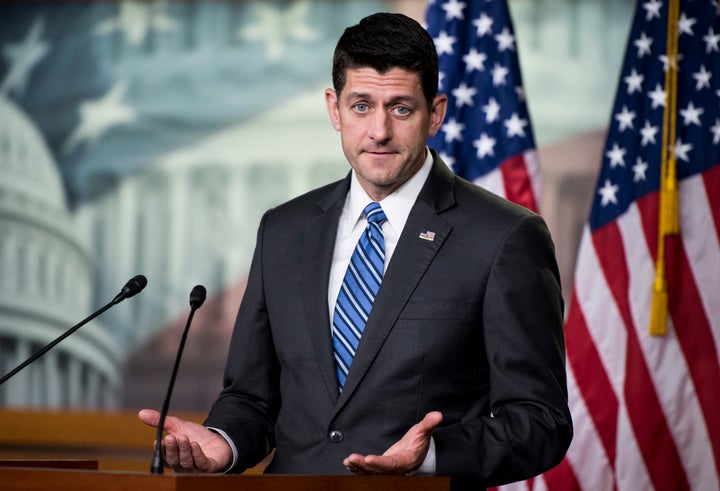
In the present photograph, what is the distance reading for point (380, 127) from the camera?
2.39m

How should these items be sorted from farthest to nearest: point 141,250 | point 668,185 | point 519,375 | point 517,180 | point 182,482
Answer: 1. point 141,250
2. point 517,180
3. point 668,185
4. point 519,375
5. point 182,482

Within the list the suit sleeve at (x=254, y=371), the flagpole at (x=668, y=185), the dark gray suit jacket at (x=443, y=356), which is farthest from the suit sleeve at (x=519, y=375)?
the flagpole at (x=668, y=185)

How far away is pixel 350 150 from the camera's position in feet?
8.05

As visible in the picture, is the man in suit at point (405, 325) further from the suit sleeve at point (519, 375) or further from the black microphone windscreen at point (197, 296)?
the black microphone windscreen at point (197, 296)

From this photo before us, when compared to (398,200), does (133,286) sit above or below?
below

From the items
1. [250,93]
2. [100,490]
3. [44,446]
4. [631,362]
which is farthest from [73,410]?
[100,490]

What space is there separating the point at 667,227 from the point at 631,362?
490mm

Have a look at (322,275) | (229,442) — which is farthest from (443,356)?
(229,442)

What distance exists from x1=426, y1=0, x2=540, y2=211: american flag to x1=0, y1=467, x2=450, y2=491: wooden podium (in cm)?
229

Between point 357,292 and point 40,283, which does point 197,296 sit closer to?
point 357,292

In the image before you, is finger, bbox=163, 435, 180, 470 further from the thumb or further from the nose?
the nose

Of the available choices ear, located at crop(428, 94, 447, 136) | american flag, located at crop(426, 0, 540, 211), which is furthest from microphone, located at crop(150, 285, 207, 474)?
american flag, located at crop(426, 0, 540, 211)

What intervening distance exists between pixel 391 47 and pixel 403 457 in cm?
91

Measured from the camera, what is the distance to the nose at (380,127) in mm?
2391
